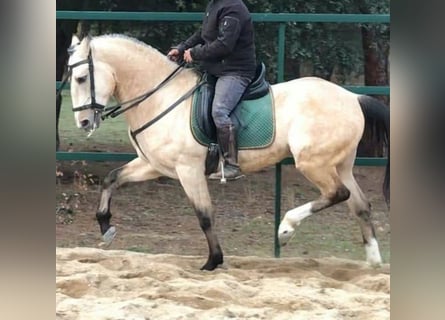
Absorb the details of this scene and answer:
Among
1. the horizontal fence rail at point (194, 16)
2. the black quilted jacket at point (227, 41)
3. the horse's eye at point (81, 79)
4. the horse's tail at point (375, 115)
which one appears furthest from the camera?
the horizontal fence rail at point (194, 16)

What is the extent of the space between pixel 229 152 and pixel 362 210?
877 mm

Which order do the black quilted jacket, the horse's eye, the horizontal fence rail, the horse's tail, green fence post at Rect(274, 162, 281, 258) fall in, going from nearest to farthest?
1. the black quilted jacket
2. the horse's eye
3. the horse's tail
4. the horizontal fence rail
5. green fence post at Rect(274, 162, 281, 258)

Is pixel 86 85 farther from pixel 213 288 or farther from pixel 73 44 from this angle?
pixel 213 288

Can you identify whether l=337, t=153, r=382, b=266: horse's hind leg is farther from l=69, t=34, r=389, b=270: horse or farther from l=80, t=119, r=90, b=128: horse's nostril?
l=80, t=119, r=90, b=128: horse's nostril

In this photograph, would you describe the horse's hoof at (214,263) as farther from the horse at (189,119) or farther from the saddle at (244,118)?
the saddle at (244,118)

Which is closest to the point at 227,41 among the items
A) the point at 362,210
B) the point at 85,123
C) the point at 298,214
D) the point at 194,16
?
the point at 194,16

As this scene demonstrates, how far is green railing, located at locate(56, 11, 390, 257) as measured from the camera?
494cm

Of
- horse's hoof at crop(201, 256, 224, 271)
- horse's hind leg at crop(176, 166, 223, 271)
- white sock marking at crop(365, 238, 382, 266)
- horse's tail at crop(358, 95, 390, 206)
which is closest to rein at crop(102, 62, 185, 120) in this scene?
horse's hind leg at crop(176, 166, 223, 271)

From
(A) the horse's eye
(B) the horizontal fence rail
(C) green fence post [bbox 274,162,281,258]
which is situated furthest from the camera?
(C) green fence post [bbox 274,162,281,258]

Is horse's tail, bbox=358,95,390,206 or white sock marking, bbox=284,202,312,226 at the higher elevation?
horse's tail, bbox=358,95,390,206

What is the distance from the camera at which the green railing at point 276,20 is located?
16.2 ft

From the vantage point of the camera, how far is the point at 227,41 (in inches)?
178

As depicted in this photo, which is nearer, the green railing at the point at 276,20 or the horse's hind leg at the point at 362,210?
the horse's hind leg at the point at 362,210

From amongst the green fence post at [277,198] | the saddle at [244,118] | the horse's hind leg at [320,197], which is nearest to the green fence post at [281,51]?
the saddle at [244,118]
